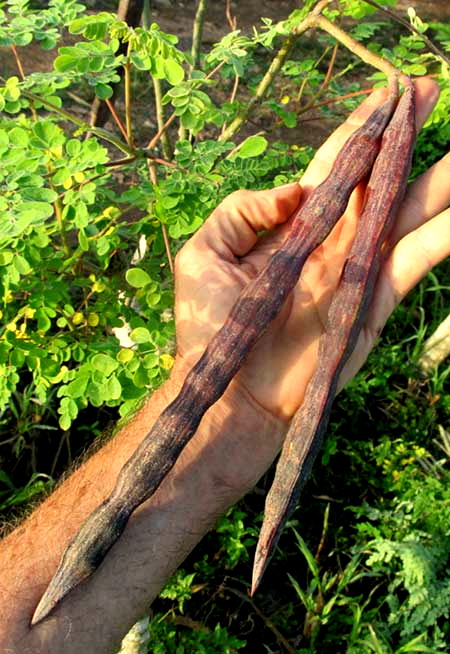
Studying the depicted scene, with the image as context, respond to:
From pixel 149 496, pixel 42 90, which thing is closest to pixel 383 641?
pixel 149 496

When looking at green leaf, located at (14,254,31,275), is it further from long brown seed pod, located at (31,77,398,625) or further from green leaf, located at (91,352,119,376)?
long brown seed pod, located at (31,77,398,625)

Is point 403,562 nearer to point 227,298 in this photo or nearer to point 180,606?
point 180,606

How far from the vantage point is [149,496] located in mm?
2607

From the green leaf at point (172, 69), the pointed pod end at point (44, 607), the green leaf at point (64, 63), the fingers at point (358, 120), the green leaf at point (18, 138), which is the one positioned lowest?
the pointed pod end at point (44, 607)

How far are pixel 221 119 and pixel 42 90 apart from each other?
2.41ft

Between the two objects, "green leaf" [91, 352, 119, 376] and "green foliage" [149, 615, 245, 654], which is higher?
"green leaf" [91, 352, 119, 376]

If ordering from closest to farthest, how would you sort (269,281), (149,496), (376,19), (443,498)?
1. (149,496)
2. (269,281)
3. (443,498)
4. (376,19)

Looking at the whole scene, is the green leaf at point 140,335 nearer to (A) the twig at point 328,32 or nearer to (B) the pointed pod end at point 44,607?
(B) the pointed pod end at point 44,607

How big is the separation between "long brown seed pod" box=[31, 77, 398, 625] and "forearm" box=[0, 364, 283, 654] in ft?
0.37

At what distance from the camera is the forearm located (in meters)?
2.63

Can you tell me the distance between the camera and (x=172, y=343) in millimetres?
3131

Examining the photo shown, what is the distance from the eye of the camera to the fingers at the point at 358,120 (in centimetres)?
319

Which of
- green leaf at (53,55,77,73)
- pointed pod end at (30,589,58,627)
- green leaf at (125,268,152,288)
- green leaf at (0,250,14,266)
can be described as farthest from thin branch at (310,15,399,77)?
pointed pod end at (30,589,58,627)

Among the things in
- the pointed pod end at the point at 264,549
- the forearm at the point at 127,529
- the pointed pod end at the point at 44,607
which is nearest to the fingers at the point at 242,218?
the forearm at the point at 127,529
